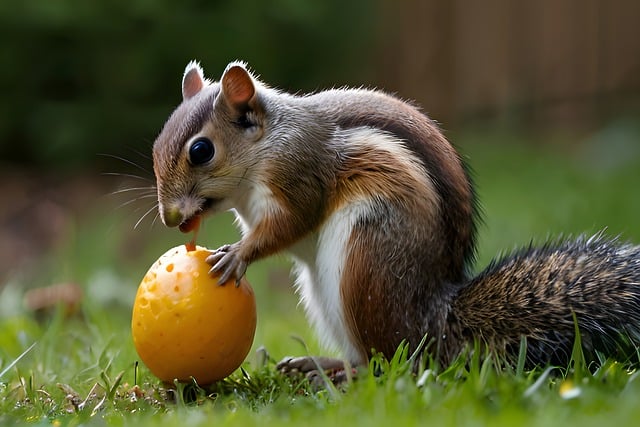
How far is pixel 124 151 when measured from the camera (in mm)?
11648

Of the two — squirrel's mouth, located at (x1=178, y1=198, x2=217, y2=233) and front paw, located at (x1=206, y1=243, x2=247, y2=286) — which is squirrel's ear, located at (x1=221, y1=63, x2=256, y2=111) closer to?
squirrel's mouth, located at (x1=178, y1=198, x2=217, y2=233)

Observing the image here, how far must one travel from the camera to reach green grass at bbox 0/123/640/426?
2717mm

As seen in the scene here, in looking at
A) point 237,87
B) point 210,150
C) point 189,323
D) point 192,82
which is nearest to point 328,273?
point 189,323

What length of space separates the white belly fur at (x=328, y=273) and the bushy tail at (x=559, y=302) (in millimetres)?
430

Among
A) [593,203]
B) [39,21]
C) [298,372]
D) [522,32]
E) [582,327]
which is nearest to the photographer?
[582,327]

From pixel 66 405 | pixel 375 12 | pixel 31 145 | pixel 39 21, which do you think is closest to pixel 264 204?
pixel 66 405

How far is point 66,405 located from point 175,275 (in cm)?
61

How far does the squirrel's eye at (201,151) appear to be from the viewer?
148 inches

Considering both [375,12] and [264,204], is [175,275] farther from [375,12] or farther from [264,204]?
[375,12]

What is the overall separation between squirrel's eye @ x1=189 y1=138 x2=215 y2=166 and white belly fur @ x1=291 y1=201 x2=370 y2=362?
1.55ft

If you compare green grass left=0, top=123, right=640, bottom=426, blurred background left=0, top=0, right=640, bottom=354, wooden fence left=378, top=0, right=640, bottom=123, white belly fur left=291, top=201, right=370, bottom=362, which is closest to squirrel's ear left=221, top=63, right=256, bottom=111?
white belly fur left=291, top=201, right=370, bottom=362

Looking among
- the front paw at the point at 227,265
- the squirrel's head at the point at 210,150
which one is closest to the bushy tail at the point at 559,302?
the front paw at the point at 227,265

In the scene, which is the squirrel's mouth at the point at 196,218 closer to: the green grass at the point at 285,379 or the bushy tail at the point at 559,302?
the green grass at the point at 285,379

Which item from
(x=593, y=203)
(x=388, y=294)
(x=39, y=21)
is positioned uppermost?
(x=39, y=21)
